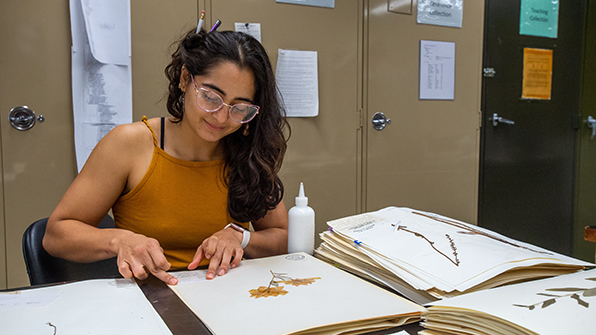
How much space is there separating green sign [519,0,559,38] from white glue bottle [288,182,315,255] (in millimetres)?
2555

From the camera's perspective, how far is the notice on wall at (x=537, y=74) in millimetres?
2885

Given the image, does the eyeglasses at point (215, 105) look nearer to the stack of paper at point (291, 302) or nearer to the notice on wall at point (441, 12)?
the stack of paper at point (291, 302)

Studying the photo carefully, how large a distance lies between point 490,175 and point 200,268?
2489 mm

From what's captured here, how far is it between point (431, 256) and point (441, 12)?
6.45 feet

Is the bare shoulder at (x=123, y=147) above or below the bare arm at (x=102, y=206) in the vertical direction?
above

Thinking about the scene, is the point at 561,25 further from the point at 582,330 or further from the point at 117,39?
the point at 582,330

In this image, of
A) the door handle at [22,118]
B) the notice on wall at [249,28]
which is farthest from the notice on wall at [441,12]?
the door handle at [22,118]

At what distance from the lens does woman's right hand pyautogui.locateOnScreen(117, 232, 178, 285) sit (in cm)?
74

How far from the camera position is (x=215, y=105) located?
103 cm

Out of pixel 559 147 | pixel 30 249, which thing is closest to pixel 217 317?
pixel 30 249

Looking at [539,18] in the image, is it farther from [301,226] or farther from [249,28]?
[301,226]

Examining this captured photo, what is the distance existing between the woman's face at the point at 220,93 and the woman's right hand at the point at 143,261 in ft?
1.23

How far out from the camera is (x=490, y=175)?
2844 mm

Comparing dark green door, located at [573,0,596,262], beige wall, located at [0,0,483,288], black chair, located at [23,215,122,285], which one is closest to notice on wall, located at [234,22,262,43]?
beige wall, located at [0,0,483,288]
